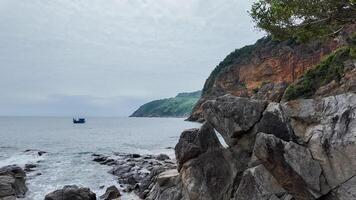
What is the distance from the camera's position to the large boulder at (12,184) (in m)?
31.4

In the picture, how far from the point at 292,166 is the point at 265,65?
111288mm

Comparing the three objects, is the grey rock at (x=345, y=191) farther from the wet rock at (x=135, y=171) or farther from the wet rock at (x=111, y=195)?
the wet rock at (x=111, y=195)

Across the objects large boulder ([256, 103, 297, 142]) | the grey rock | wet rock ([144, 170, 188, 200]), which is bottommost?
wet rock ([144, 170, 188, 200])

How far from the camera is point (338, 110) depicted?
17.0m

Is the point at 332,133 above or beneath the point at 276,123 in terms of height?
beneath

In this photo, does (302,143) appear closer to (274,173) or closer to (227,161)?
(274,173)

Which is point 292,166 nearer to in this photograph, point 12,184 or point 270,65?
point 12,184

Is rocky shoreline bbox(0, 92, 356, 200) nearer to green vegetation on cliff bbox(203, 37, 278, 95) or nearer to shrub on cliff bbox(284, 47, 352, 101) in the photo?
shrub on cliff bbox(284, 47, 352, 101)

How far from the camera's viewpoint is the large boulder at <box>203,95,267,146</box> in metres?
20.6

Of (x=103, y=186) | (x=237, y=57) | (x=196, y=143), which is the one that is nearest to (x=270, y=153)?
(x=196, y=143)

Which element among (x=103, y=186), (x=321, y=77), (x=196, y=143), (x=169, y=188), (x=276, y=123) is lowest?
(x=103, y=186)

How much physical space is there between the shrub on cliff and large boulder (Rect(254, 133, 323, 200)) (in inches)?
717

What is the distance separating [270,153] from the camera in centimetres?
1767

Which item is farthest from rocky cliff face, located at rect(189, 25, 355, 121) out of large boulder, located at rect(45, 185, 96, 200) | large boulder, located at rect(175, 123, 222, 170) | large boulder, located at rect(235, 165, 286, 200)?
large boulder, located at rect(235, 165, 286, 200)
